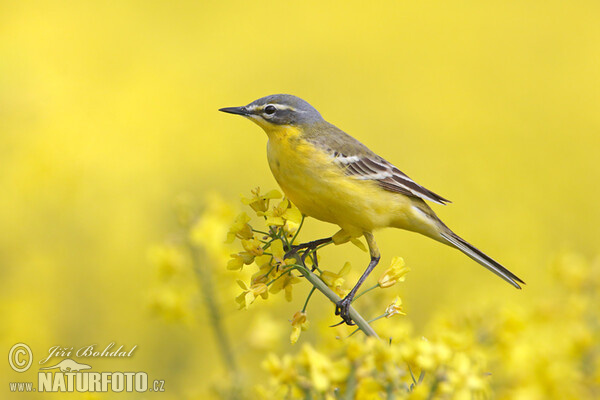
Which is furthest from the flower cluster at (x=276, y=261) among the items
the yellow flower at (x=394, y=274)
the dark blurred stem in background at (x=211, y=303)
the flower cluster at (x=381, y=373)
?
the dark blurred stem in background at (x=211, y=303)

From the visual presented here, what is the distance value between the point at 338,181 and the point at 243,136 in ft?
25.2

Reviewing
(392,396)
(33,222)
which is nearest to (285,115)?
(392,396)

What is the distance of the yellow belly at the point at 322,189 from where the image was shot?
12.4 ft

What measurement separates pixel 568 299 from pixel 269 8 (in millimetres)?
15052

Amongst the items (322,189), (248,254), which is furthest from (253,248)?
(322,189)

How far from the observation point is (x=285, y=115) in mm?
4094

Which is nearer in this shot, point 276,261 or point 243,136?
point 276,261

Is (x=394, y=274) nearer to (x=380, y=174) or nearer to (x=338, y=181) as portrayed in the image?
(x=338, y=181)

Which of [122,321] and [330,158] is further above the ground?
[330,158]

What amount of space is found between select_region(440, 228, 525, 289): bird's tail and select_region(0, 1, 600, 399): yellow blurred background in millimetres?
797

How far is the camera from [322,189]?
3.79 meters

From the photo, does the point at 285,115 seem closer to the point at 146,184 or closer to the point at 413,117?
the point at 146,184

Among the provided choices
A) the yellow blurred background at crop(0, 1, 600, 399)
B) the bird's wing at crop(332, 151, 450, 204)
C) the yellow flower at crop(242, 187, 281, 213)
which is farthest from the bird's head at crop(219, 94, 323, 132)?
the yellow flower at crop(242, 187, 281, 213)

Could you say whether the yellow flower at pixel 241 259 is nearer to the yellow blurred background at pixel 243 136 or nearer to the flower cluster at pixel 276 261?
the flower cluster at pixel 276 261
